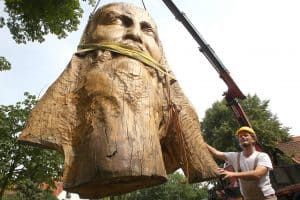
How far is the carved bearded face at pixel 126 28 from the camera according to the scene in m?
3.28

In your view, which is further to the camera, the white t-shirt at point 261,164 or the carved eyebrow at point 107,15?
the white t-shirt at point 261,164

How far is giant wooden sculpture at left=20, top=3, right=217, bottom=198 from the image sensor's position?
2.56 metres

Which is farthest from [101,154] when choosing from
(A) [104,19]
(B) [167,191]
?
(B) [167,191]

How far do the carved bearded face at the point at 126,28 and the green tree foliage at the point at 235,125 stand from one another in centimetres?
2166

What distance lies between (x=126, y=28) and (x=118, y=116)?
99 cm

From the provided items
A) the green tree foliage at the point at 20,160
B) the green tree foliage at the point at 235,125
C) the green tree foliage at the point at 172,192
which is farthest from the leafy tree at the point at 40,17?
the green tree foliage at the point at 172,192

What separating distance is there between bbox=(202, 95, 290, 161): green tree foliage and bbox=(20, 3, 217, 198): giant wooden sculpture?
70.6 ft

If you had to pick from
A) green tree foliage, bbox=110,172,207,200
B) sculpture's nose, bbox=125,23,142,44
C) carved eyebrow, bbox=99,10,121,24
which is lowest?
sculpture's nose, bbox=125,23,142,44

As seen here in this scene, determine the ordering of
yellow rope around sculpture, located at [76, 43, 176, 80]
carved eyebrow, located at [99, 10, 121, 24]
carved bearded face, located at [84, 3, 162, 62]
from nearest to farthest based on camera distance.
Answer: yellow rope around sculpture, located at [76, 43, 176, 80] → carved bearded face, located at [84, 3, 162, 62] → carved eyebrow, located at [99, 10, 121, 24]

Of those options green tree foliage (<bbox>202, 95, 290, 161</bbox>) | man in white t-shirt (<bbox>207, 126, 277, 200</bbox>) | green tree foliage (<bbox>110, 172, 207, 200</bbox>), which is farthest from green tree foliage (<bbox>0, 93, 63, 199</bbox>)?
green tree foliage (<bbox>110, 172, 207, 200</bbox>)

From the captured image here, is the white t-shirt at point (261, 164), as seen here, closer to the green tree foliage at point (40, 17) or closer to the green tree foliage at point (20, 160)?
the green tree foliage at point (40, 17)

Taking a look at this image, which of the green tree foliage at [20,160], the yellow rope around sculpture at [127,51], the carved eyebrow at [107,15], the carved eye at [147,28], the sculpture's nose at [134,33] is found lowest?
the yellow rope around sculpture at [127,51]

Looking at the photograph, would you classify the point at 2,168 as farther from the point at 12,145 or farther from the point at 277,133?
the point at 277,133

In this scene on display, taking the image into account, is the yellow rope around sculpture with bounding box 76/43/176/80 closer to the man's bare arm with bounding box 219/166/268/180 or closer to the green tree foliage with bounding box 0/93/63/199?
the man's bare arm with bounding box 219/166/268/180
